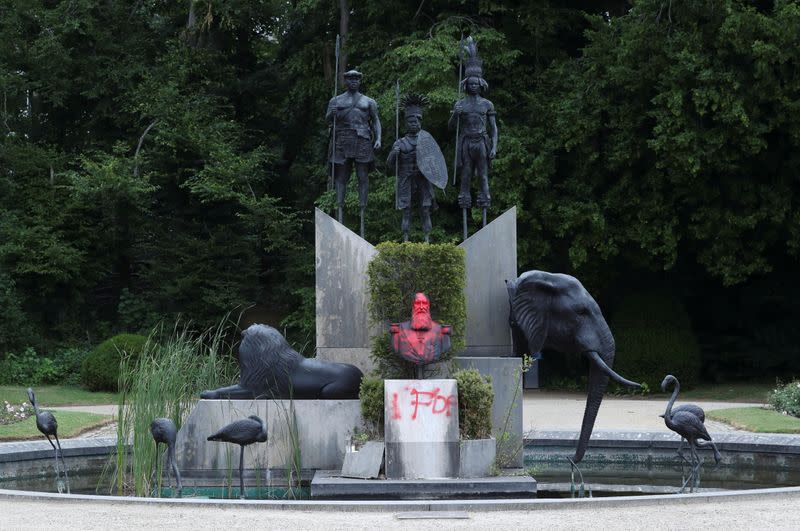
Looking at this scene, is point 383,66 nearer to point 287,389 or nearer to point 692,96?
point 692,96

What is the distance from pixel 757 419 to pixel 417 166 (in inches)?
276

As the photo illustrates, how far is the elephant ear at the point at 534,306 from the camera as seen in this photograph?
11156 mm

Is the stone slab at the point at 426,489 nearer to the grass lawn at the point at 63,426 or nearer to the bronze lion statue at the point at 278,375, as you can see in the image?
the bronze lion statue at the point at 278,375

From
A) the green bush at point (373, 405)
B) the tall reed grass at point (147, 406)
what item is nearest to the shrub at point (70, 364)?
the tall reed grass at point (147, 406)

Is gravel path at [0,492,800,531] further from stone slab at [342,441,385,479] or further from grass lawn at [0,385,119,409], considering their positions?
grass lawn at [0,385,119,409]

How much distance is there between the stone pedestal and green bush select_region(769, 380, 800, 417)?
357 inches

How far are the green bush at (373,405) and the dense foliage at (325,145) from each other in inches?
473

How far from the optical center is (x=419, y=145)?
12828 mm

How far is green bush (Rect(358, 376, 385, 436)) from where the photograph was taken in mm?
10555

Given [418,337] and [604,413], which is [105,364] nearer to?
[604,413]

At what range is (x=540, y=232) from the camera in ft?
77.8

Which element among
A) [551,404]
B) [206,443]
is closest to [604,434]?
[206,443]

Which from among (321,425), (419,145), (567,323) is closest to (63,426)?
(321,425)

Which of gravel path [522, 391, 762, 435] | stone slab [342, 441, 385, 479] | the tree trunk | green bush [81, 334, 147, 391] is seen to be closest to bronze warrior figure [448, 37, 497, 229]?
gravel path [522, 391, 762, 435]
